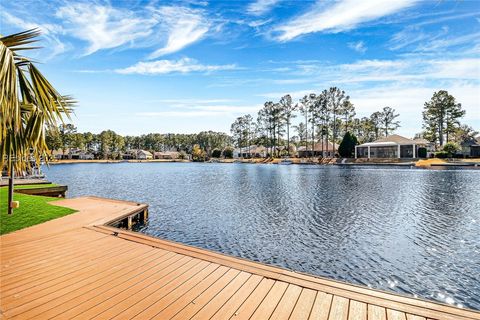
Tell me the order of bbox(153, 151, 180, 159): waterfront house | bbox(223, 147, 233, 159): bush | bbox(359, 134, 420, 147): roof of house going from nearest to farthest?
1. bbox(359, 134, 420, 147): roof of house
2. bbox(223, 147, 233, 159): bush
3. bbox(153, 151, 180, 159): waterfront house

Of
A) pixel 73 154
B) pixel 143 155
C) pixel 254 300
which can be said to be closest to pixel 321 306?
pixel 254 300

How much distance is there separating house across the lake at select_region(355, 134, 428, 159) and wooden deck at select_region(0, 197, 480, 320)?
6088 centimetres

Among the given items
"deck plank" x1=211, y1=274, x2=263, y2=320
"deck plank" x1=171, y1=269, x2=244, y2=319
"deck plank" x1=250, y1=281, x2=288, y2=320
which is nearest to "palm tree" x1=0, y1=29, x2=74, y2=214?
"deck plank" x1=171, y1=269, x2=244, y2=319

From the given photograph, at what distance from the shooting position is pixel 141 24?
12289 mm

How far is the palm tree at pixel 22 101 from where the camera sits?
12.1 ft

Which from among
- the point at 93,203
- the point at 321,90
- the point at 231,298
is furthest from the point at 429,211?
the point at 321,90

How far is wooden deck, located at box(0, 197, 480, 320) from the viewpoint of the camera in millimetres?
3330

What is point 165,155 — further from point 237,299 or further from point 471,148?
point 237,299

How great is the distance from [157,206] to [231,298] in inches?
527

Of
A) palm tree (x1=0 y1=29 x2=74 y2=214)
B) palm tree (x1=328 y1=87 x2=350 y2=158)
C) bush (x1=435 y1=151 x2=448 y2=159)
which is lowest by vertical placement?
bush (x1=435 y1=151 x2=448 y2=159)

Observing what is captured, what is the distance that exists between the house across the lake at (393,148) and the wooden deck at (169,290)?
2397 inches

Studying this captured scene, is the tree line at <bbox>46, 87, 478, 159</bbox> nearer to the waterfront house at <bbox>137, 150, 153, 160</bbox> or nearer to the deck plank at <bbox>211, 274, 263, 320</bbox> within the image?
the waterfront house at <bbox>137, 150, 153, 160</bbox>

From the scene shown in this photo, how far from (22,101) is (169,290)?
4099mm

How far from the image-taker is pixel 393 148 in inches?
2290
